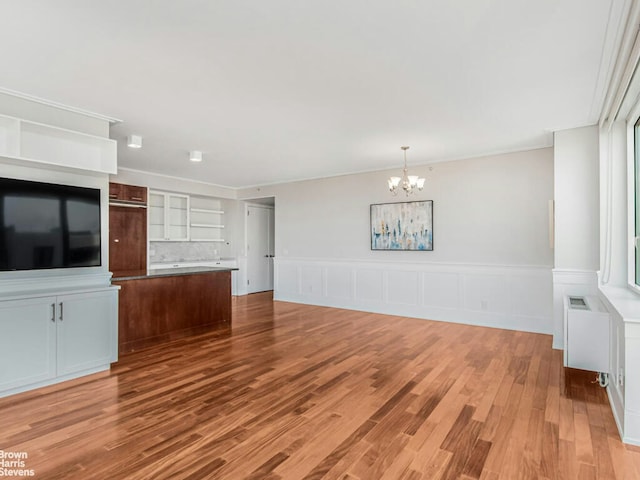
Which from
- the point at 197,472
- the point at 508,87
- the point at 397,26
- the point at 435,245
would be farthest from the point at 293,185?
the point at 197,472

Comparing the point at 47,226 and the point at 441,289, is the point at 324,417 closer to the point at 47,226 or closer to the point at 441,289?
the point at 47,226

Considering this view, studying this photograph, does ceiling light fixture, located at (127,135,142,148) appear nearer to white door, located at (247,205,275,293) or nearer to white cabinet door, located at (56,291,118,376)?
white cabinet door, located at (56,291,118,376)

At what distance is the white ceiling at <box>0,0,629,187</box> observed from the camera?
6.74 ft

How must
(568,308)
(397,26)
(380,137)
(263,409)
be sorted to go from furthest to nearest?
(380,137) < (568,308) < (263,409) < (397,26)

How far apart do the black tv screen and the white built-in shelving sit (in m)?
0.25

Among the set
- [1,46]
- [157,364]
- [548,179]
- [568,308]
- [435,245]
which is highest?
[1,46]

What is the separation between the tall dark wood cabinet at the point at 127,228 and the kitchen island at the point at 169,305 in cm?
191

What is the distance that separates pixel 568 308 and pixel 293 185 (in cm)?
546

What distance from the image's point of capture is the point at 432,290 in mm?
5883

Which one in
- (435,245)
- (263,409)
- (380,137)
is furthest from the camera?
(435,245)

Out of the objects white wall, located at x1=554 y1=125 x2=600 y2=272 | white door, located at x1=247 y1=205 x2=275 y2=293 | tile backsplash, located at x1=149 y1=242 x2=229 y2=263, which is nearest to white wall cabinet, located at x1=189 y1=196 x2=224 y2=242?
tile backsplash, located at x1=149 y1=242 x2=229 y2=263

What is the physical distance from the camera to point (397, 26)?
218 cm

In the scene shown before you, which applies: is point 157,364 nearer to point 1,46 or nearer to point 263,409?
point 263,409

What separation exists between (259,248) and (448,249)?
498 centimetres
